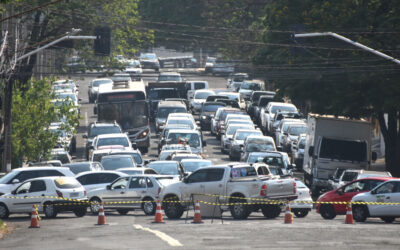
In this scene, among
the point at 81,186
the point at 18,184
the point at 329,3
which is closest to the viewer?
the point at 81,186

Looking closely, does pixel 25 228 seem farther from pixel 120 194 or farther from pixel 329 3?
pixel 329 3

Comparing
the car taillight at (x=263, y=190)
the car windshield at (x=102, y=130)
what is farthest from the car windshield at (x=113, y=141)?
the car taillight at (x=263, y=190)

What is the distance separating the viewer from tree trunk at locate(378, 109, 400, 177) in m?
43.8

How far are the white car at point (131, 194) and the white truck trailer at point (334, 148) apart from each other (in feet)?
32.4

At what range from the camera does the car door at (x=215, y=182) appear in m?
27.7

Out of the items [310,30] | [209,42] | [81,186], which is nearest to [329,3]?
[310,30]

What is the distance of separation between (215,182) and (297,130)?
23461 mm

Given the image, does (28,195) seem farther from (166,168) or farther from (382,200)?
(382,200)

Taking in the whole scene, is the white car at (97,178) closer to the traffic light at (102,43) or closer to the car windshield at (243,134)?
the traffic light at (102,43)

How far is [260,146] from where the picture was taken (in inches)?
1778

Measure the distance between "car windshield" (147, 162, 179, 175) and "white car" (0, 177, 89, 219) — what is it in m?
6.08

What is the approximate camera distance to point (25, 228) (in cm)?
2588

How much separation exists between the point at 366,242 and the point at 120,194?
12682 millimetres

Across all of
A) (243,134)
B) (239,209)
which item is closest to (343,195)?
(239,209)
